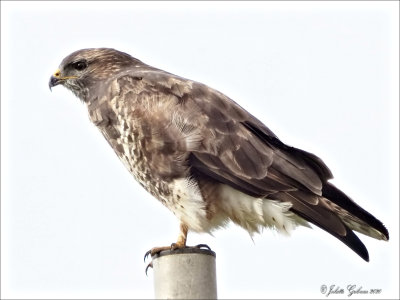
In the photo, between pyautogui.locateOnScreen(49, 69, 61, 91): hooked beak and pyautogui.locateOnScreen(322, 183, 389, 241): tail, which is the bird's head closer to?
pyautogui.locateOnScreen(49, 69, 61, 91): hooked beak

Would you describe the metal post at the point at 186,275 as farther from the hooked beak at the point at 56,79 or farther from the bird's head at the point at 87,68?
the hooked beak at the point at 56,79

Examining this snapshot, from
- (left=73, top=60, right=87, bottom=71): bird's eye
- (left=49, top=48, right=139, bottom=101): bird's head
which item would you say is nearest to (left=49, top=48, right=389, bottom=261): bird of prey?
(left=49, top=48, right=139, bottom=101): bird's head

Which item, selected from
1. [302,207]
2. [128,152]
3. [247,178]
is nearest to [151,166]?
[128,152]

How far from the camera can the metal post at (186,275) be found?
600 cm

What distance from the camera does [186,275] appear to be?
6.16 meters

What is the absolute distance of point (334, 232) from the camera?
7.45 meters

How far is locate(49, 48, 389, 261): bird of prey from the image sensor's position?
7.73 m

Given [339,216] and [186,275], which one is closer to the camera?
[186,275]

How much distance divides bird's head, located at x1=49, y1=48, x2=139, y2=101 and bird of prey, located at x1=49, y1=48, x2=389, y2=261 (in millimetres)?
792

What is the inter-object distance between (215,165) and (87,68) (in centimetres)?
197

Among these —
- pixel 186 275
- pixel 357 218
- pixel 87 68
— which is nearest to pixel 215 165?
pixel 357 218

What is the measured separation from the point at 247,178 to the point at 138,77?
1.38 m

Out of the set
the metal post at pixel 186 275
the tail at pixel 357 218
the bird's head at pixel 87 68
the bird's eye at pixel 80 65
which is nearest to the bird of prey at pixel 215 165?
the tail at pixel 357 218

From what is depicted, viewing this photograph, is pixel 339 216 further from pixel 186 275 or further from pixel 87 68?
pixel 87 68
